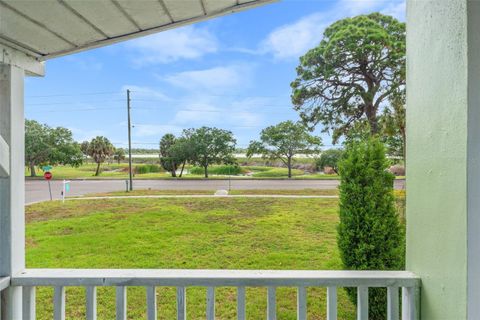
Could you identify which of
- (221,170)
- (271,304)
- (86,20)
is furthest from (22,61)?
(221,170)

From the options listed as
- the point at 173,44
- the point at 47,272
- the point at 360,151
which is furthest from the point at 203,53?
the point at 47,272

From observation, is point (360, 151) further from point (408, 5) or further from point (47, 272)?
point (47, 272)

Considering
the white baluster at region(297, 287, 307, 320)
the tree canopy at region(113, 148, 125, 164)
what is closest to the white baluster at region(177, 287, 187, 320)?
the white baluster at region(297, 287, 307, 320)

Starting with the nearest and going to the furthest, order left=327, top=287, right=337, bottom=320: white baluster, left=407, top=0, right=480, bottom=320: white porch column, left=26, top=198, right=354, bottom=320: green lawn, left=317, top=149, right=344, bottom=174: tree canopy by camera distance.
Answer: left=407, top=0, right=480, bottom=320: white porch column, left=327, top=287, right=337, bottom=320: white baluster, left=26, top=198, right=354, bottom=320: green lawn, left=317, top=149, right=344, bottom=174: tree canopy

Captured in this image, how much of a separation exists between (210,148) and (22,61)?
1.57 m

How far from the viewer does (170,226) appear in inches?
110

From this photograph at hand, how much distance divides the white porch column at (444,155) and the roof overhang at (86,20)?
1.96 ft

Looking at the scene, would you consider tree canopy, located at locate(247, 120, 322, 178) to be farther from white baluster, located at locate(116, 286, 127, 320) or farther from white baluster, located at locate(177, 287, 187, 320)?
white baluster, located at locate(116, 286, 127, 320)

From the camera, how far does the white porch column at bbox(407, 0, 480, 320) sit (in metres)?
0.64

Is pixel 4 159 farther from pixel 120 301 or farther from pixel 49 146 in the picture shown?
pixel 49 146

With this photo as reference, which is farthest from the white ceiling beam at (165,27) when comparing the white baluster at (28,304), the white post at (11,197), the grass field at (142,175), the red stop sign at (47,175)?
the grass field at (142,175)

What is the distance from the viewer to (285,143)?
220 centimetres

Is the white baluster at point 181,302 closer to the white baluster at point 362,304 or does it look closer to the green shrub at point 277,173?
the white baluster at point 362,304

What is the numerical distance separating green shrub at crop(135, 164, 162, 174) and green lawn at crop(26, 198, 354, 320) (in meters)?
0.70
